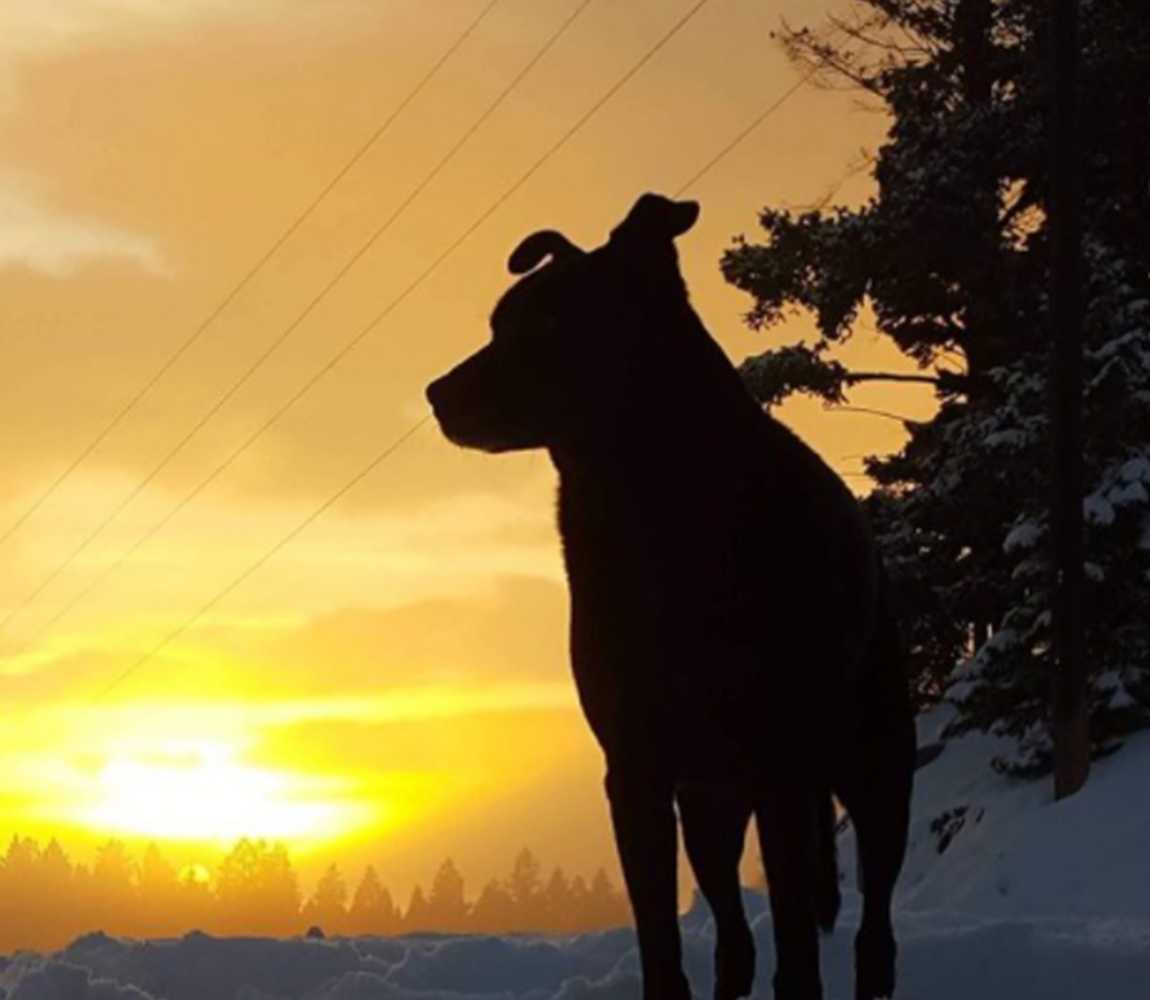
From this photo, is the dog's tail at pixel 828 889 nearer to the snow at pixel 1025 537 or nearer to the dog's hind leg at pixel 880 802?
the dog's hind leg at pixel 880 802

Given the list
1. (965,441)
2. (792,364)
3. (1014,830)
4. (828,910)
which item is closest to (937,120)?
(792,364)

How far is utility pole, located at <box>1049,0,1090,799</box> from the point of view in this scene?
53.5ft

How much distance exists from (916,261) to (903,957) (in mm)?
17112

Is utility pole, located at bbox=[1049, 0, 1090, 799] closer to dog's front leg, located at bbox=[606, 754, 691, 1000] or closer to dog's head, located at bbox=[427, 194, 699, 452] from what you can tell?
dog's front leg, located at bbox=[606, 754, 691, 1000]

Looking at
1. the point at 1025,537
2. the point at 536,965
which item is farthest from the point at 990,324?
the point at 536,965

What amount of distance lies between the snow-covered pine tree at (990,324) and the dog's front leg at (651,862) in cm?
1210

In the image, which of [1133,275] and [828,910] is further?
[1133,275]

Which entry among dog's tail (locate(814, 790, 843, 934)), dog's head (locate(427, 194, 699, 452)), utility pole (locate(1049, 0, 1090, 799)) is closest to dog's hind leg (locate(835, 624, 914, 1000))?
dog's tail (locate(814, 790, 843, 934))

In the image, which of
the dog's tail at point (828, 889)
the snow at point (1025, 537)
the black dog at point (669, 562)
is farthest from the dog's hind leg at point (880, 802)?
the snow at point (1025, 537)

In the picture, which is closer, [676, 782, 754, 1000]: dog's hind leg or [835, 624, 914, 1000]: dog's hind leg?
[835, 624, 914, 1000]: dog's hind leg

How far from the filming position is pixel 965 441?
2086 cm

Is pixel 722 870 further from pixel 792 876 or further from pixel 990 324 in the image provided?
pixel 990 324

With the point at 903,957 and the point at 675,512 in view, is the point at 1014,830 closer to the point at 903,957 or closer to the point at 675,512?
the point at 903,957

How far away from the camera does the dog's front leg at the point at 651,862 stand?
5906mm
